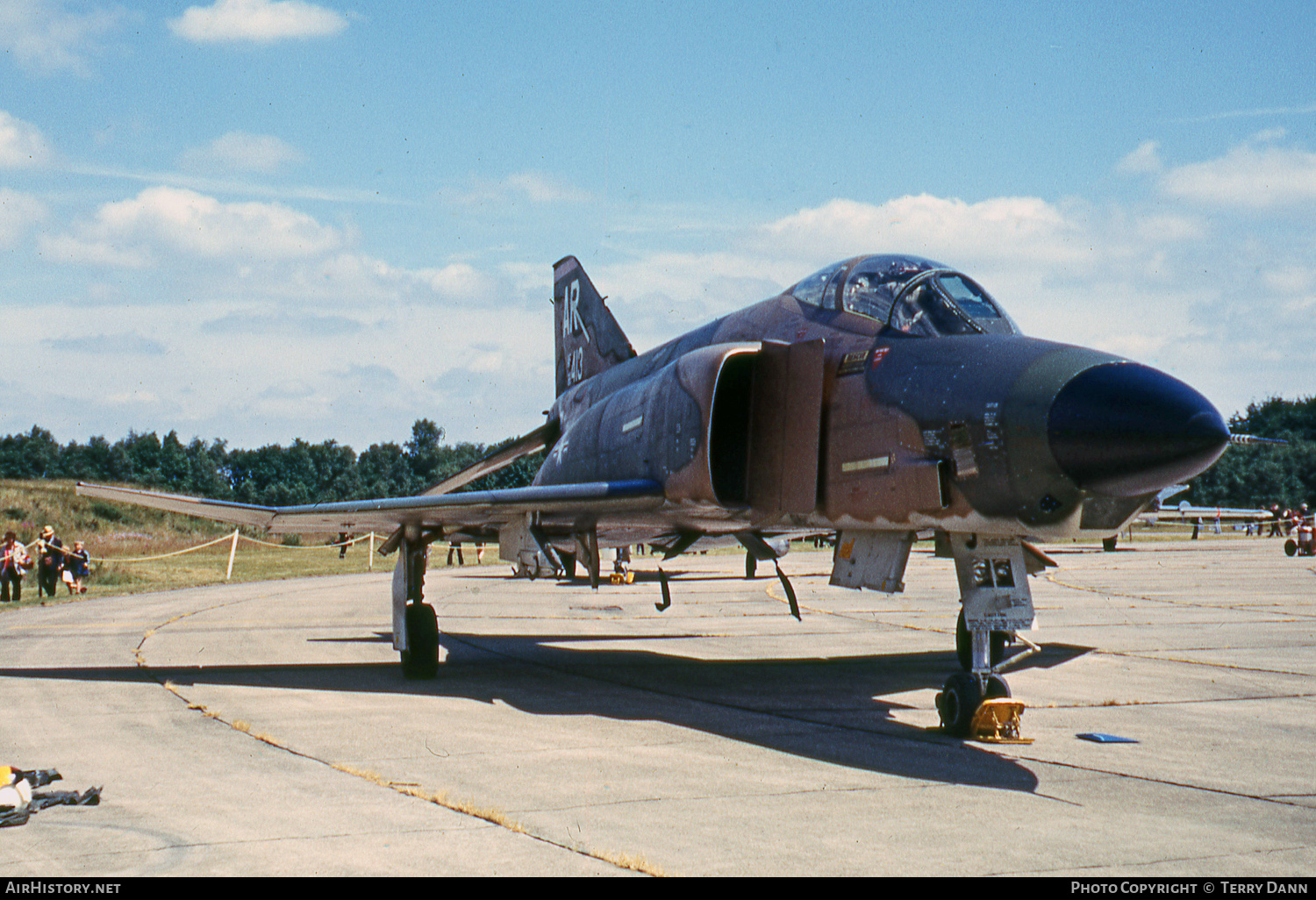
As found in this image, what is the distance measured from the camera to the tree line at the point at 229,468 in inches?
3637

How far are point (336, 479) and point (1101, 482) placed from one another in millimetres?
103949

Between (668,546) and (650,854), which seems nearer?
(650,854)

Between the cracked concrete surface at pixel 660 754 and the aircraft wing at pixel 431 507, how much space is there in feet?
5.13

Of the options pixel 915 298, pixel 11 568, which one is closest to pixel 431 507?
pixel 915 298

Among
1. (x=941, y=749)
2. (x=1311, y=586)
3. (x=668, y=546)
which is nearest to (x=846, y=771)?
(x=941, y=749)

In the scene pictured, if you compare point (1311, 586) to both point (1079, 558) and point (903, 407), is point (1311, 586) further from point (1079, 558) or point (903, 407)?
point (903, 407)

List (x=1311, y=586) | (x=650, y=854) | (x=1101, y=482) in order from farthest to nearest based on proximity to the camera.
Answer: (x=1311, y=586), (x=1101, y=482), (x=650, y=854)

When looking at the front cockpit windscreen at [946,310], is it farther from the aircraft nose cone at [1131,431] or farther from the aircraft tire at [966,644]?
the aircraft tire at [966,644]

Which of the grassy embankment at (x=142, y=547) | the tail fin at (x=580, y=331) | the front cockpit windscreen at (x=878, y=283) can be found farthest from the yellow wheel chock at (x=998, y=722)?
the grassy embankment at (x=142, y=547)

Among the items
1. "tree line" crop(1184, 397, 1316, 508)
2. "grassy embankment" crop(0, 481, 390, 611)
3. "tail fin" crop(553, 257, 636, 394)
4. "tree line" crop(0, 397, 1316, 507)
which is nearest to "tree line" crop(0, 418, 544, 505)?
"tree line" crop(0, 397, 1316, 507)

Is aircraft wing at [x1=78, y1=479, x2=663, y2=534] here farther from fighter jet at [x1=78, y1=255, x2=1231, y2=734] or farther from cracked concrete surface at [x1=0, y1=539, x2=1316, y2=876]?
cracked concrete surface at [x1=0, y1=539, x2=1316, y2=876]

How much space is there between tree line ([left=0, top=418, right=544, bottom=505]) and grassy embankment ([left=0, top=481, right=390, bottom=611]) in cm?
2856

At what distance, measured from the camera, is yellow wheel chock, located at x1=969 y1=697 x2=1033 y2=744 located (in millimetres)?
6984

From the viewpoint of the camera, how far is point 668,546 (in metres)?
12.0
